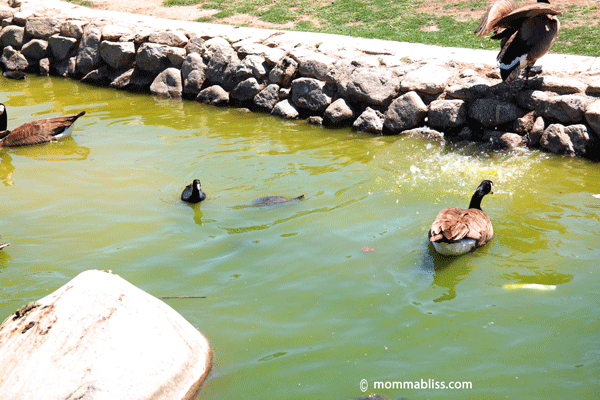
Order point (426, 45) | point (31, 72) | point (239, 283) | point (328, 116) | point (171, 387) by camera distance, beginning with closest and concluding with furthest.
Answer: point (171, 387) < point (239, 283) < point (328, 116) < point (426, 45) < point (31, 72)

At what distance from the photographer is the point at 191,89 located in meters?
13.7

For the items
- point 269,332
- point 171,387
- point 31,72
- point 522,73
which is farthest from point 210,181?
point 31,72

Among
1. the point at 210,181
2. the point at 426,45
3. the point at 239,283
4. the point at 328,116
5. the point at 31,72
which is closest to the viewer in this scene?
the point at 239,283

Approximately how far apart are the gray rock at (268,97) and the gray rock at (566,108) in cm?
586

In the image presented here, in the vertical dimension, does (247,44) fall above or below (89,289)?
above

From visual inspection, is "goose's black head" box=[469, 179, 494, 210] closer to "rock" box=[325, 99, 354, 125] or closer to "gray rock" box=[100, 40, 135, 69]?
"rock" box=[325, 99, 354, 125]

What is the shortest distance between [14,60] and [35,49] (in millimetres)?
868

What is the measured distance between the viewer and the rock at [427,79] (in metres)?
10.5

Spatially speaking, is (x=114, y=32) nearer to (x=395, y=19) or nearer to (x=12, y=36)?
(x=12, y=36)

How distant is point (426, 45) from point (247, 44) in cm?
436

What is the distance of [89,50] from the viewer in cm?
1528

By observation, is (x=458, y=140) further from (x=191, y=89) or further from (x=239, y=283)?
(x=191, y=89)

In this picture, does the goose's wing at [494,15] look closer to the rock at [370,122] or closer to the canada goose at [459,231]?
the rock at [370,122]

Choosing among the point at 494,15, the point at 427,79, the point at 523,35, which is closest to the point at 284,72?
the point at 427,79
